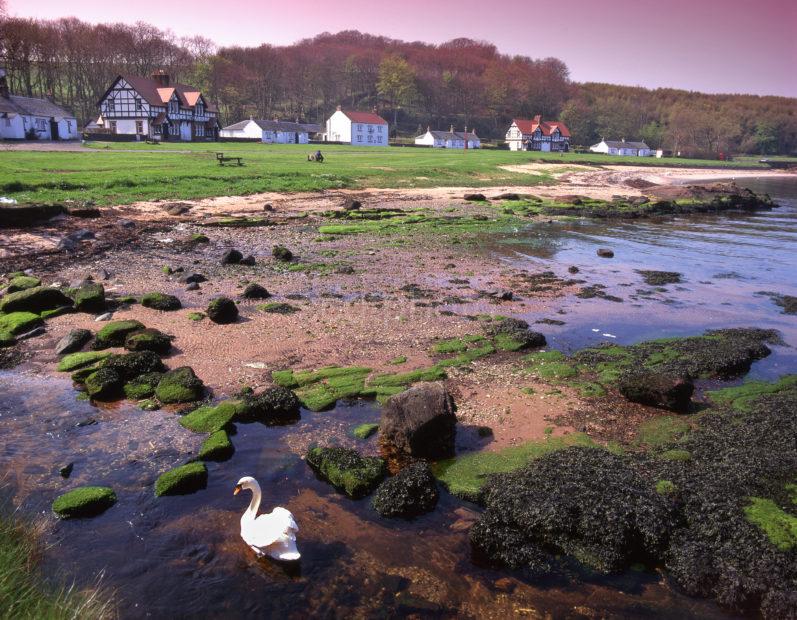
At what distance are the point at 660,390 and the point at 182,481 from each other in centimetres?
841

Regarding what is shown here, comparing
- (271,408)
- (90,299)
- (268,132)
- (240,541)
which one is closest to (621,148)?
(268,132)

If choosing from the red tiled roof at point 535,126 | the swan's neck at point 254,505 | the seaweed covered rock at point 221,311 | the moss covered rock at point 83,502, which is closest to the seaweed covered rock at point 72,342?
the seaweed covered rock at point 221,311

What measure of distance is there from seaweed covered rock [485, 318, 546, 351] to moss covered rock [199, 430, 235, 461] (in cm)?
689

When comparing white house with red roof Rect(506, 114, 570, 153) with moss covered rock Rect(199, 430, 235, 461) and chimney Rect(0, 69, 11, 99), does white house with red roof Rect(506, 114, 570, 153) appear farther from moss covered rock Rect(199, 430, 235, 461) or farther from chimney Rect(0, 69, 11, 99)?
moss covered rock Rect(199, 430, 235, 461)

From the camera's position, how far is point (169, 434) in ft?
31.3

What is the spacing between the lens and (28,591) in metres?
5.08

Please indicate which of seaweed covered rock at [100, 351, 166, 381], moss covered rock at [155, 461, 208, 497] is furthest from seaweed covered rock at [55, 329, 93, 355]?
moss covered rock at [155, 461, 208, 497]

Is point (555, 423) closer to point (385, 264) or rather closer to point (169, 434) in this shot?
point (169, 434)

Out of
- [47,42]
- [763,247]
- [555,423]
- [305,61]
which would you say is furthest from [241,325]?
[305,61]

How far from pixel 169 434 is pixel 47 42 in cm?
9625

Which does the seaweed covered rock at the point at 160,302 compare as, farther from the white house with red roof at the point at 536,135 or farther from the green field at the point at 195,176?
the white house with red roof at the point at 536,135

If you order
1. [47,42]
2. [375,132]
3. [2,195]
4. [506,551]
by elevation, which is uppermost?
[47,42]

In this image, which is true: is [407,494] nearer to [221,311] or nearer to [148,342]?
[148,342]

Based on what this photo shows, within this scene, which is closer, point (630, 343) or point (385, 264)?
point (630, 343)
